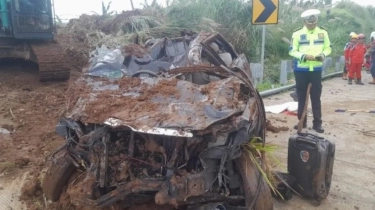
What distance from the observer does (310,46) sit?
606 cm

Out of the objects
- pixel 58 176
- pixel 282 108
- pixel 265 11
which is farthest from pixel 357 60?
pixel 58 176

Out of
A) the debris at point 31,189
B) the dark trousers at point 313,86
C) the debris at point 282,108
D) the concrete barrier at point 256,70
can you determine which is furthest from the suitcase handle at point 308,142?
the concrete barrier at point 256,70

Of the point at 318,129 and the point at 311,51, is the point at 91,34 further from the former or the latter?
the point at 318,129

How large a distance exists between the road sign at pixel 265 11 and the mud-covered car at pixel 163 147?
450cm

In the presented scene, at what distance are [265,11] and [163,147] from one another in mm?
5454

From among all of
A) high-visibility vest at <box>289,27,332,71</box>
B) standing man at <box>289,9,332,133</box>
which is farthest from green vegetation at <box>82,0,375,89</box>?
high-visibility vest at <box>289,27,332,71</box>

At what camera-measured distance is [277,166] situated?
457 centimetres

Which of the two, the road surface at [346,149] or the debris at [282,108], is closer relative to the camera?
the road surface at [346,149]

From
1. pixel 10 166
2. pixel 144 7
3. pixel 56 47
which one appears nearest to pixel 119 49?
pixel 10 166

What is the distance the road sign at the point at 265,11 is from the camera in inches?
305

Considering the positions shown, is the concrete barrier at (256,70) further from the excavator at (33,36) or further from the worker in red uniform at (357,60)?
the excavator at (33,36)

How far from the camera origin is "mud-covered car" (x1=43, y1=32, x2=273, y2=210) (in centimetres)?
298

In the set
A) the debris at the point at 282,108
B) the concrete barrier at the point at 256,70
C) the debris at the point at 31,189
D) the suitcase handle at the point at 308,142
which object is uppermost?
the concrete barrier at the point at 256,70

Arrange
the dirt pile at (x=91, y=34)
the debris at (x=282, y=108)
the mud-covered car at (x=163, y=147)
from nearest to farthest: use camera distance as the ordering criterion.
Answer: the mud-covered car at (x=163, y=147) < the debris at (x=282, y=108) < the dirt pile at (x=91, y=34)
